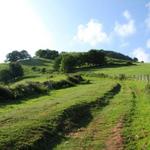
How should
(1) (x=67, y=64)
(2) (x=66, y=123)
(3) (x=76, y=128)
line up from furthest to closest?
1. (1) (x=67, y=64)
2. (2) (x=66, y=123)
3. (3) (x=76, y=128)

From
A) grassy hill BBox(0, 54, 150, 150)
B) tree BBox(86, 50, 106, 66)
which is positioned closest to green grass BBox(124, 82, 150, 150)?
grassy hill BBox(0, 54, 150, 150)

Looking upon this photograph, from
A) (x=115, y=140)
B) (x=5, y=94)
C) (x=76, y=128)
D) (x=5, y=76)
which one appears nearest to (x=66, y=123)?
(x=76, y=128)

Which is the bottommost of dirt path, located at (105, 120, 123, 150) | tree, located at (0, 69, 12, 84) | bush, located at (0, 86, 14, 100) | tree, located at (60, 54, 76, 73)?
dirt path, located at (105, 120, 123, 150)

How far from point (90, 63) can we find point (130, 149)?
146564 mm

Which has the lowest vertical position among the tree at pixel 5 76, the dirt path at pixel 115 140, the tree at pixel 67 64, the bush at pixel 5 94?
the dirt path at pixel 115 140

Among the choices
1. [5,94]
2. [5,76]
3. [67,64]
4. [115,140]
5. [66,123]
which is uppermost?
[67,64]

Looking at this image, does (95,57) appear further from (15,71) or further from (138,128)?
(138,128)

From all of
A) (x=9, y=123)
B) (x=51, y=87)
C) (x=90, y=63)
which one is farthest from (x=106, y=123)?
(x=90, y=63)

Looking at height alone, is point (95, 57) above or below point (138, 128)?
above

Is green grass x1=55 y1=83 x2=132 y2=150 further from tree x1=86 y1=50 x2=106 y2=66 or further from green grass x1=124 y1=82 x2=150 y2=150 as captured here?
tree x1=86 y1=50 x2=106 y2=66

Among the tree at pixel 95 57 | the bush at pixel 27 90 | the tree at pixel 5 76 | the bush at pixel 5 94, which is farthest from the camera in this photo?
the tree at pixel 95 57

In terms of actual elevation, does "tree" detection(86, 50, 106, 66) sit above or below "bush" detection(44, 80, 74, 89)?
above

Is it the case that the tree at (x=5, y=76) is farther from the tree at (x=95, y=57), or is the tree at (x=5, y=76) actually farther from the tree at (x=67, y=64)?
the tree at (x=95, y=57)

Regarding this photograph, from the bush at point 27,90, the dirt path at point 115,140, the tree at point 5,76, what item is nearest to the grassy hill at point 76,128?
the dirt path at point 115,140
